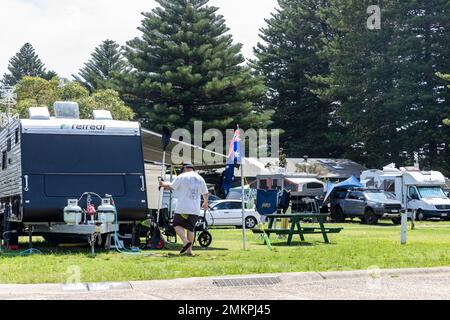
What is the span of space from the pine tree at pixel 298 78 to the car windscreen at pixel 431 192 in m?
29.3

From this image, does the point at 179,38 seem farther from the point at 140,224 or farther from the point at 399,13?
the point at 140,224

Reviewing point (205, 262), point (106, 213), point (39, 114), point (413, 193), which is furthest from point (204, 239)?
point (413, 193)

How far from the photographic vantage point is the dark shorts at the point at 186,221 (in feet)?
43.4

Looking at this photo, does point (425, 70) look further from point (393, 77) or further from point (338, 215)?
point (338, 215)

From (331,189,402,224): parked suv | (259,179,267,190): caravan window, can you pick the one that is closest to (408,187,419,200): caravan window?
(331,189,402,224): parked suv

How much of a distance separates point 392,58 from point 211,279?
160 feet

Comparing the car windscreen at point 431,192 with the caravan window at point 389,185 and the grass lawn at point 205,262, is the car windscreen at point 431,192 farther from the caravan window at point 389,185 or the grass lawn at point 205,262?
the grass lawn at point 205,262

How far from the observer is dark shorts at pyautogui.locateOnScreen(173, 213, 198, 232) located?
13.2 meters

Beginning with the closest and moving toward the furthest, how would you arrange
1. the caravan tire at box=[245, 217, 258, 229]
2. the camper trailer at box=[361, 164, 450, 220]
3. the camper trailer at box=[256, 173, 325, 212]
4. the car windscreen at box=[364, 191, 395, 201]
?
the caravan tire at box=[245, 217, 258, 229]
the car windscreen at box=[364, 191, 395, 201]
the camper trailer at box=[361, 164, 450, 220]
the camper trailer at box=[256, 173, 325, 212]

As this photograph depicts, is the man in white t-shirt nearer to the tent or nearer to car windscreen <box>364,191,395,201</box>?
car windscreen <box>364,191,395,201</box>

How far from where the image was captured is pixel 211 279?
31.3 ft

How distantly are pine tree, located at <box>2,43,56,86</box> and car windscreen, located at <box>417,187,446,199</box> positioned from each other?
64.6 meters

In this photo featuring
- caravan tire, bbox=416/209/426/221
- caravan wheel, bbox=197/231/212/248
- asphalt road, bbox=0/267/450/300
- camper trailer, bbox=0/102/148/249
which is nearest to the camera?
asphalt road, bbox=0/267/450/300
